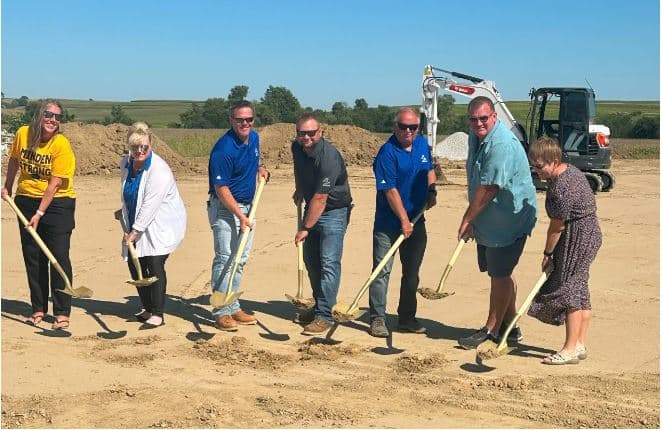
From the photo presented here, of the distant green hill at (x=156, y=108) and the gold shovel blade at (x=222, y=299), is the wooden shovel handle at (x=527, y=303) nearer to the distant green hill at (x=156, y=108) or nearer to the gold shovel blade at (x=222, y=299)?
the gold shovel blade at (x=222, y=299)

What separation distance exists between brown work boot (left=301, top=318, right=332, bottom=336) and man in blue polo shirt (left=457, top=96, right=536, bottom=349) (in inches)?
56.4

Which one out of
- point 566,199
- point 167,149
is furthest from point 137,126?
point 167,149

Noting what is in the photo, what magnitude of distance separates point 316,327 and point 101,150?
18.4m

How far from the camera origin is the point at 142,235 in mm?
7348

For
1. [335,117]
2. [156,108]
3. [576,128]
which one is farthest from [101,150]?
[156,108]

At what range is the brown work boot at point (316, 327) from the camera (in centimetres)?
735

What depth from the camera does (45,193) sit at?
7.20m

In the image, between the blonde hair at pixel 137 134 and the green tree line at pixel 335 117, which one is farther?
the green tree line at pixel 335 117

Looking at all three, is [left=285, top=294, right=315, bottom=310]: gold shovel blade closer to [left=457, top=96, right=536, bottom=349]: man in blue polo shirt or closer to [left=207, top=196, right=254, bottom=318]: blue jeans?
[left=207, top=196, right=254, bottom=318]: blue jeans

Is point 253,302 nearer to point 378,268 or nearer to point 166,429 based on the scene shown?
point 378,268

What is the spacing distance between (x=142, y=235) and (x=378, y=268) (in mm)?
1992

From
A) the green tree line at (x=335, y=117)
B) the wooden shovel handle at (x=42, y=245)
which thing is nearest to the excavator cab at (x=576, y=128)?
the wooden shovel handle at (x=42, y=245)

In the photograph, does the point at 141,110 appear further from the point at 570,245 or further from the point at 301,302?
the point at 570,245

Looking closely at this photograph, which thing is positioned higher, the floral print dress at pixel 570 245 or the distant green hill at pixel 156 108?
the distant green hill at pixel 156 108
